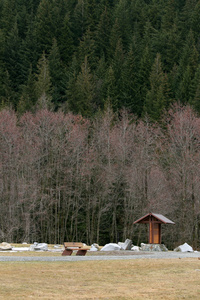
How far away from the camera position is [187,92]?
7219cm

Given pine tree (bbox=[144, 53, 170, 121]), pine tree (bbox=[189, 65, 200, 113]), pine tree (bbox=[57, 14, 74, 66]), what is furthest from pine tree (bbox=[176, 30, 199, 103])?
pine tree (bbox=[57, 14, 74, 66])

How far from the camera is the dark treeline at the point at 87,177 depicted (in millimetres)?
48062

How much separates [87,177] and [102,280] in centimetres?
3733

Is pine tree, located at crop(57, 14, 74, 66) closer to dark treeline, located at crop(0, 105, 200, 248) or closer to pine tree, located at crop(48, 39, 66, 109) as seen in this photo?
pine tree, located at crop(48, 39, 66, 109)

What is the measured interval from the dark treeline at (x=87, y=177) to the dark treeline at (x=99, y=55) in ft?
39.7

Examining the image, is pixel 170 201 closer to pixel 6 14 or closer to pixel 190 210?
pixel 190 210

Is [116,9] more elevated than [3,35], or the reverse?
[116,9]

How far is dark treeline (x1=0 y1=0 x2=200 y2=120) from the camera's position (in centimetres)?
7288

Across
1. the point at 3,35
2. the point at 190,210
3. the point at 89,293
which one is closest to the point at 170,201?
the point at 190,210

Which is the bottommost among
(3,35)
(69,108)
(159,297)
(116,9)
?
(159,297)

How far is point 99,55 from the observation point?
94.2 meters

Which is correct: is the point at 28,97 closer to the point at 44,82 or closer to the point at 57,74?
the point at 44,82

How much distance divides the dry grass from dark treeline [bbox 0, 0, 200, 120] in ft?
151

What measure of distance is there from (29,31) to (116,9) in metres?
19.5
